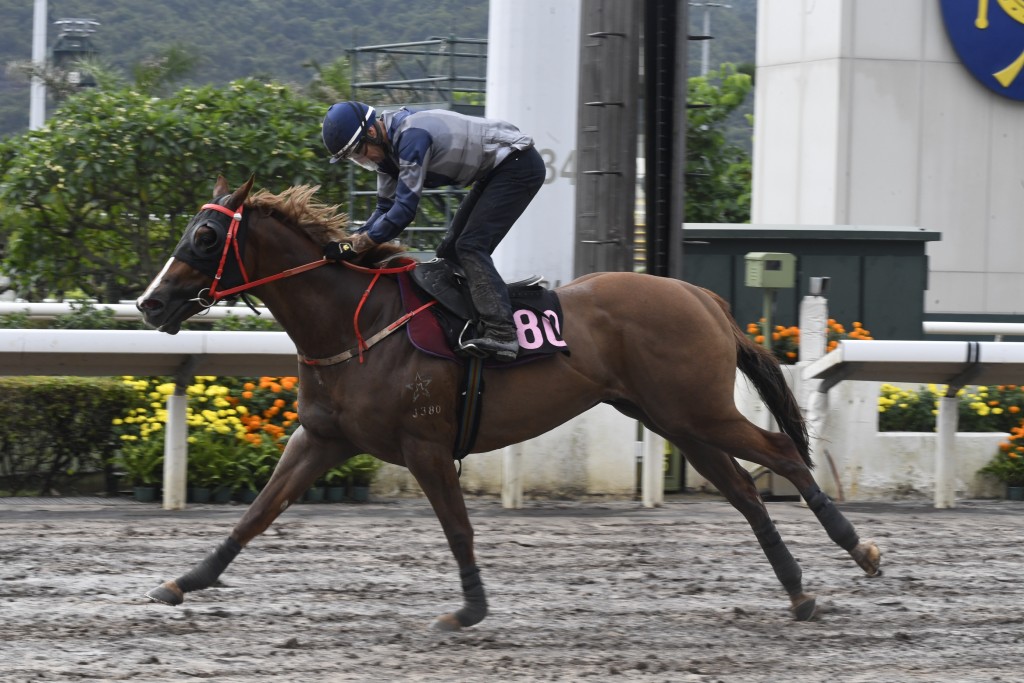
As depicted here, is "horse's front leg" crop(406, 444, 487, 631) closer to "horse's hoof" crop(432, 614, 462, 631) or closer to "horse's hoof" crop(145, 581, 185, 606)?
"horse's hoof" crop(432, 614, 462, 631)

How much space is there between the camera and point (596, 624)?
5.32m

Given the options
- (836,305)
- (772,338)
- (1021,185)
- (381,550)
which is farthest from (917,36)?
(381,550)

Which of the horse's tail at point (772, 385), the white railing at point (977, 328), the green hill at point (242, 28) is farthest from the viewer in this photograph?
the green hill at point (242, 28)

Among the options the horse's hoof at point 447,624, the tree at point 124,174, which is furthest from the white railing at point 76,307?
the horse's hoof at point 447,624

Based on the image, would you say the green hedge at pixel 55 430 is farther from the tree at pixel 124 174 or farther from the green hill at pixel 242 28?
the green hill at pixel 242 28

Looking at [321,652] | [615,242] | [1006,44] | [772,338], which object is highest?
[1006,44]

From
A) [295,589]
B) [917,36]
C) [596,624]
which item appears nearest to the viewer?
[596,624]

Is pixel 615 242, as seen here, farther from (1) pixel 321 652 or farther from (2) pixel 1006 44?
(2) pixel 1006 44

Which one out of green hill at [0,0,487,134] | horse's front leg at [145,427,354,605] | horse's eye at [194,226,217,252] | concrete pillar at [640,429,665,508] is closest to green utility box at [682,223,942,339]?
concrete pillar at [640,429,665,508]

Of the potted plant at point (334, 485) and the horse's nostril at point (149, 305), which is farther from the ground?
the horse's nostril at point (149, 305)

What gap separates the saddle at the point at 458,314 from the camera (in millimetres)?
5645

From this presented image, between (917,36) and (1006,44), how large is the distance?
949 millimetres

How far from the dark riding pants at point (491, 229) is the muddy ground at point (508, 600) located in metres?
1.25

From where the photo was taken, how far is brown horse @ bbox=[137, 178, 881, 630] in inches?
217
